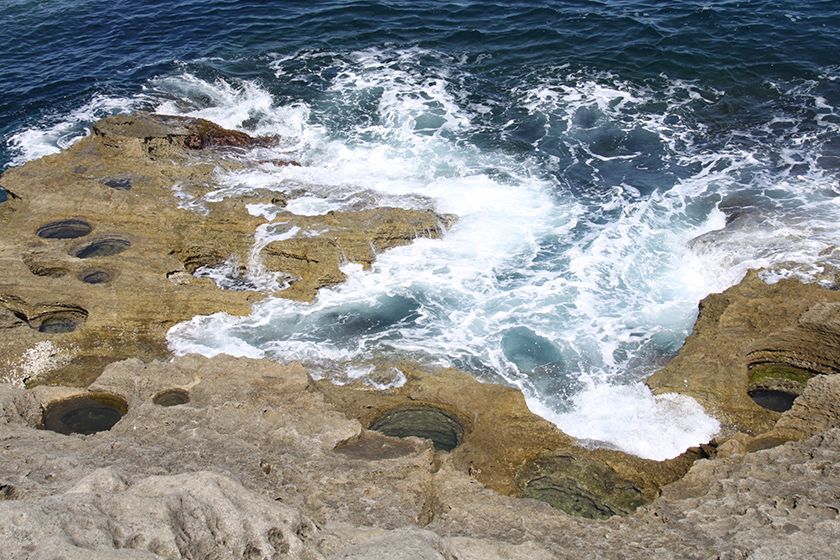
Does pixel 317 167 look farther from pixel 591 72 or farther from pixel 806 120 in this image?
pixel 806 120

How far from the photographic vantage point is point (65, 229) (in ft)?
73.3

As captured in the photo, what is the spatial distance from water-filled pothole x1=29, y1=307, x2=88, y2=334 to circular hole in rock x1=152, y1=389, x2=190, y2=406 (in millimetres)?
4710

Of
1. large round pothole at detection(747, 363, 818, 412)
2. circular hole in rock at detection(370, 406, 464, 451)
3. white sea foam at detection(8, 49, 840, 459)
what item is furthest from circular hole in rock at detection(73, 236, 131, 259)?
large round pothole at detection(747, 363, 818, 412)

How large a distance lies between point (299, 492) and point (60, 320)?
34.5ft

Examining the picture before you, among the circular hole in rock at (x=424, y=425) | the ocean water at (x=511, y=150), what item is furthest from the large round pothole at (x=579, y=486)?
the circular hole in rock at (x=424, y=425)

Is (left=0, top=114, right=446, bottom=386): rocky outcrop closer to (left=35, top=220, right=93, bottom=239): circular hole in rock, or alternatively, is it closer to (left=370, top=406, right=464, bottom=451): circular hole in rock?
(left=35, top=220, right=93, bottom=239): circular hole in rock

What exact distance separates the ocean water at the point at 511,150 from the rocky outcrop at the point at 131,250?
559 mm

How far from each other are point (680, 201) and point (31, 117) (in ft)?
87.7

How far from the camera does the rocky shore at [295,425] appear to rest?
35.2ft

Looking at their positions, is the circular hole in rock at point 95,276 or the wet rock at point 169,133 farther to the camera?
the wet rock at point 169,133

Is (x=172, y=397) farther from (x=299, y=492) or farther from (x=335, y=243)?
(x=335, y=243)

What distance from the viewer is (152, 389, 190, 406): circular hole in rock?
16219 millimetres

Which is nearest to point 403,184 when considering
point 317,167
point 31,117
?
point 317,167

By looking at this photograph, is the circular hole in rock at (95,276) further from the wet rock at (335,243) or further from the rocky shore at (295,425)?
the wet rock at (335,243)
